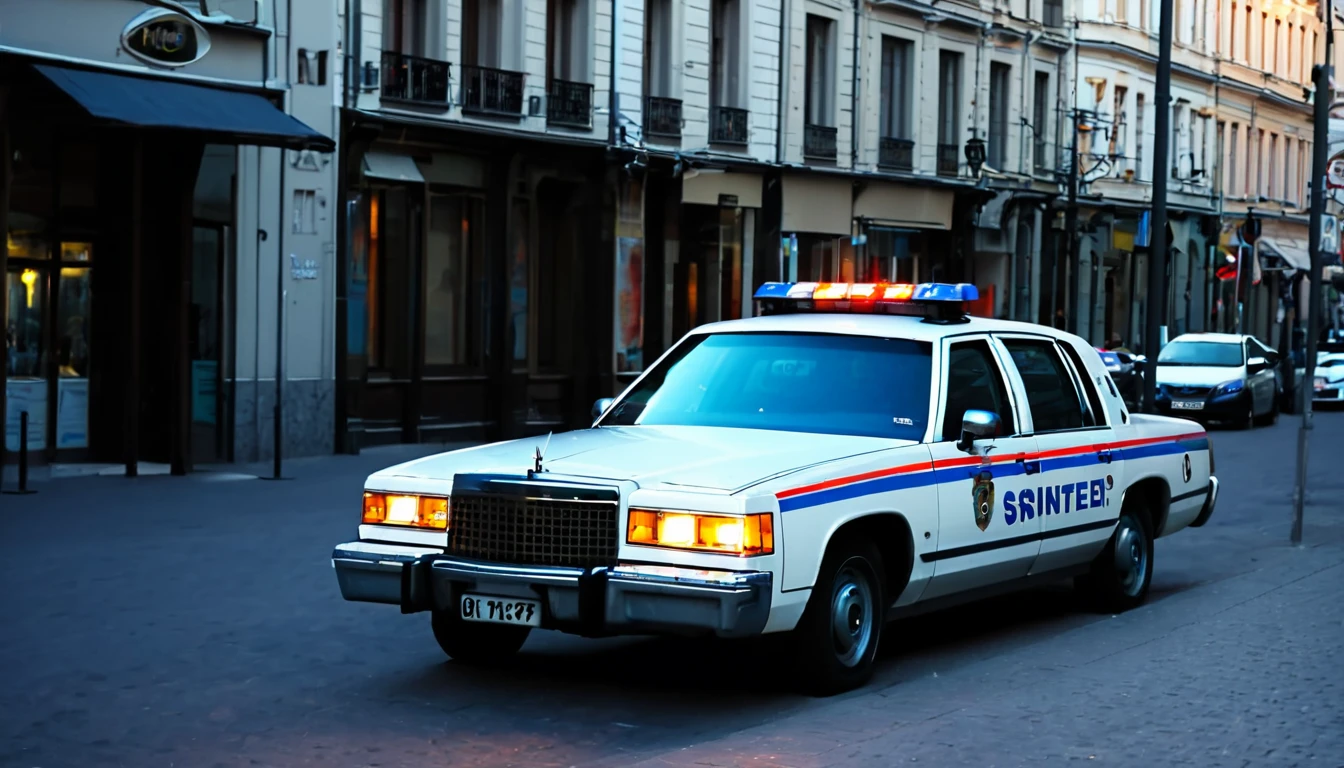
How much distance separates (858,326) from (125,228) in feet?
42.7

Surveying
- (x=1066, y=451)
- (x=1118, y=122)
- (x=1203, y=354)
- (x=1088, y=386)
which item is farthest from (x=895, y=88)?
(x=1066, y=451)

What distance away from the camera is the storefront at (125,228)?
19734 mm

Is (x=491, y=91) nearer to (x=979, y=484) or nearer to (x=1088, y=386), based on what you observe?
(x=1088, y=386)

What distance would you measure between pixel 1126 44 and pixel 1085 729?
1751 inches

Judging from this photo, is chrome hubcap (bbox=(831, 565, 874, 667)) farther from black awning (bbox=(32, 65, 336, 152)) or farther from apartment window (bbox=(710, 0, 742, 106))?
apartment window (bbox=(710, 0, 742, 106))

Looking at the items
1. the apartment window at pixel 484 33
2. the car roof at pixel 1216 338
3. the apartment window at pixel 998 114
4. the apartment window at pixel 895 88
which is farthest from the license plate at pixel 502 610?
the apartment window at pixel 998 114

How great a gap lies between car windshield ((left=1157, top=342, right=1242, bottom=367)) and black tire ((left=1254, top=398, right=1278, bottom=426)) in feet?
4.59

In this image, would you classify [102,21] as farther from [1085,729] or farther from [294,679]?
[1085,729]

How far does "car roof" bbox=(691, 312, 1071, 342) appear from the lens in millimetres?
9758

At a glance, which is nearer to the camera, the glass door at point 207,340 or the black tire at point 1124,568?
the black tire at point 1124,568

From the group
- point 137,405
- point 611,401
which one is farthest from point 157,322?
point 611,401

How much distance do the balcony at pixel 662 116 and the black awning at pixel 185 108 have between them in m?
9.94

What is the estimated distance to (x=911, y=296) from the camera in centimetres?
1015

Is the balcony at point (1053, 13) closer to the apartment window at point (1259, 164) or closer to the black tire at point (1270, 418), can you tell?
the black tire at point (1270, 418)
